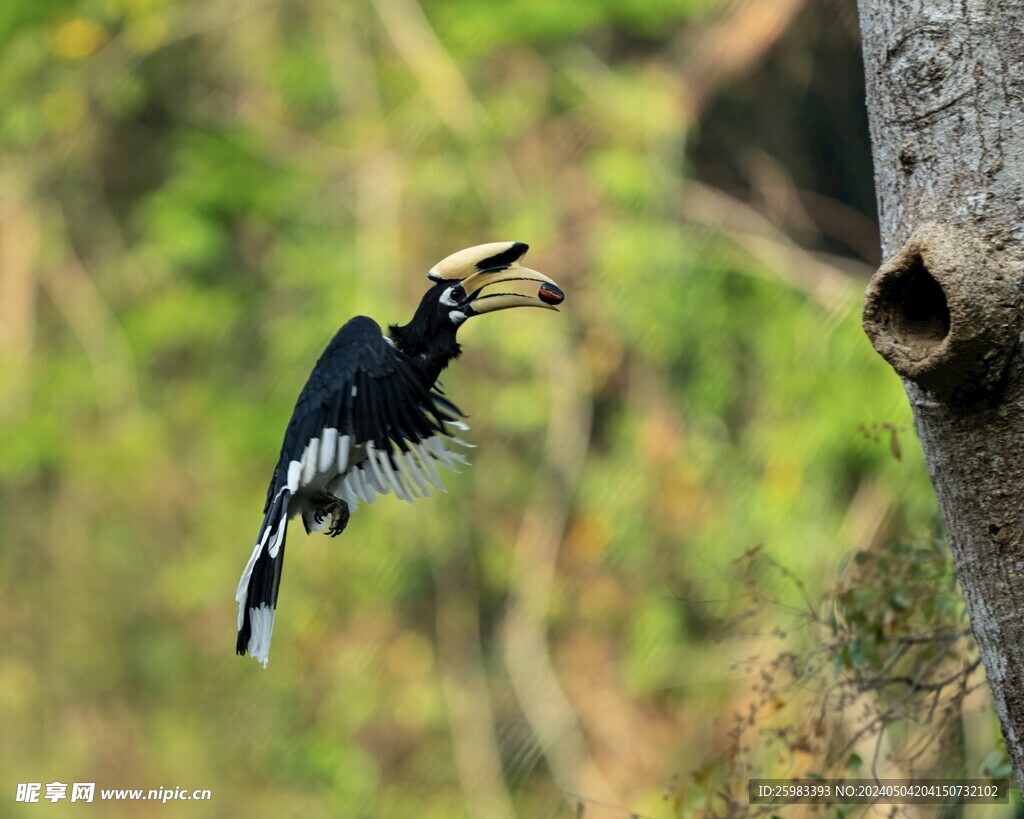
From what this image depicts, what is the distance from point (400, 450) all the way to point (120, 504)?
335 cm

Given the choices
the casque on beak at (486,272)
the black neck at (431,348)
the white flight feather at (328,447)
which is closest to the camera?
the white flight feather at (328,447)

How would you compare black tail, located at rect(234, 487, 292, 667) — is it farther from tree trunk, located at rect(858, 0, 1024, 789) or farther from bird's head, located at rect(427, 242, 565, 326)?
tree trunk, located at rect(858, 0, 1024, 789)

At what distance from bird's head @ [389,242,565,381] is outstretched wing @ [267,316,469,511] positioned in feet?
0.67

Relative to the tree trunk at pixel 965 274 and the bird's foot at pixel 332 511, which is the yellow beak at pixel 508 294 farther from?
the tree trunk at pixel 965 274

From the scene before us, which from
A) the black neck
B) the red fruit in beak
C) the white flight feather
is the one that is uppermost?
the black neck

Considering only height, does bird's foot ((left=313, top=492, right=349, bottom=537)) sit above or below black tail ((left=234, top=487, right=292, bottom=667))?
above

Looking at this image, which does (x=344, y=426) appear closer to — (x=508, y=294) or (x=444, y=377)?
(x=508, y=294)

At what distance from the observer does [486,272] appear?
2281mm

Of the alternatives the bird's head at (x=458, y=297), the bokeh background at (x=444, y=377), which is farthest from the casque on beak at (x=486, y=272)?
the bokeh background at (x=444, y=377)

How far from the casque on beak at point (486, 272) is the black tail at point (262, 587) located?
45cm

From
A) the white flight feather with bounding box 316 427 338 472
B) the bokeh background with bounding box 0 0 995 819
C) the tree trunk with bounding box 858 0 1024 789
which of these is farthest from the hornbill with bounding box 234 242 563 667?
the bokeh background with bounding box 0 0 995 819

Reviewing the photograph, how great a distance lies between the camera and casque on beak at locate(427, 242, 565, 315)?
2.22 meters

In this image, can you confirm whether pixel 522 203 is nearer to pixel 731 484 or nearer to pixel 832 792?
pixel 731 484

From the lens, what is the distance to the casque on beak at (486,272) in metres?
2.22
